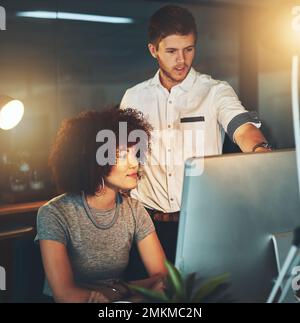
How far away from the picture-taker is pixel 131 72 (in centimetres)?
366

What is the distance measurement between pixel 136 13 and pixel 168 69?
41.7 inches

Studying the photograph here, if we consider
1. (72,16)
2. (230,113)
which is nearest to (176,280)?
(230,113)

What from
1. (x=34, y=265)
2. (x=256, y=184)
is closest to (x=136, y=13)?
(x=34, y=265)

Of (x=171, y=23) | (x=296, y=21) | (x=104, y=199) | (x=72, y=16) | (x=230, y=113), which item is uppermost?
(x=72, y=16)

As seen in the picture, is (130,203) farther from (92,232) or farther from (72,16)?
(72,16)

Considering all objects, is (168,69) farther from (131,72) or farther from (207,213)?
(207,213)

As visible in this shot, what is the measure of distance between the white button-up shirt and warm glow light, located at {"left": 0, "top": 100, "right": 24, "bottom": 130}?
0.65 m

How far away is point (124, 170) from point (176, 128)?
38.5 inches

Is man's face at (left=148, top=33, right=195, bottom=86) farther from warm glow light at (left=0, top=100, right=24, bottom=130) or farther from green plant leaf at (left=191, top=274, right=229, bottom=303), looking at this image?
green plant leaf at (left=191, top=274, right=229, bottom=303)

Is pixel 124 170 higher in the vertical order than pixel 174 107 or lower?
lower

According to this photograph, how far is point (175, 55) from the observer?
2.80 metres

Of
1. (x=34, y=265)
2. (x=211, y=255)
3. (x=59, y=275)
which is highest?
(x=211, y=255)

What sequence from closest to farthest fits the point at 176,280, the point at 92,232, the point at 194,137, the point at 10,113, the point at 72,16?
the point at 176,280, the point at 92,232, the point at 10,113, the point at 194,137, the point at 72,16

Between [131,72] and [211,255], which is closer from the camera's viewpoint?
[211,255]
